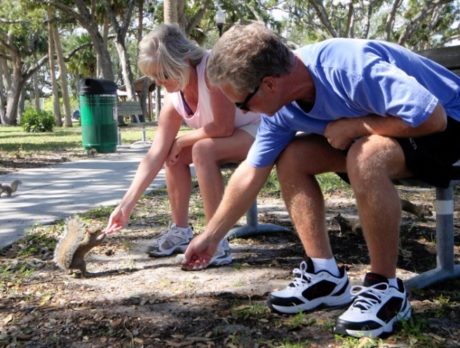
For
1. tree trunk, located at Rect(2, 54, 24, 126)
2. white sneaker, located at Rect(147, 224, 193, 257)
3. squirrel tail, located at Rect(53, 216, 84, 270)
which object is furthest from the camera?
tree trunk, located at Rect(2, 54, 24, 126)

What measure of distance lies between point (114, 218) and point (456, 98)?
5.14ft

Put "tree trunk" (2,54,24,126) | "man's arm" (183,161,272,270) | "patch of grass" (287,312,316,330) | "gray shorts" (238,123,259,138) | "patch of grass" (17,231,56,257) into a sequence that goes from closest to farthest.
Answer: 1. "patch of grass" (287,312,316,330)
2. "man's arm" (183,161,272,270)
3. "gray shorts" (238,123,259,138)
4. "patch of grass" (17,231,56,257)
5. "tree trunk" (2,54,24,126)

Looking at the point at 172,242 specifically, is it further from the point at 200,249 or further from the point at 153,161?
the point at 200,249

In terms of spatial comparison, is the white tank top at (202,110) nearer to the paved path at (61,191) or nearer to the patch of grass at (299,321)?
the patch of grass at (299,321)

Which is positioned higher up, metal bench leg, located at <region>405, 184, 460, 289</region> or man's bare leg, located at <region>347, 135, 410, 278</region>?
man's bare leg, located at <region>347, 135, 410, 278</region>

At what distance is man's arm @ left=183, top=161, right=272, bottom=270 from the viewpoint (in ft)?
7.35

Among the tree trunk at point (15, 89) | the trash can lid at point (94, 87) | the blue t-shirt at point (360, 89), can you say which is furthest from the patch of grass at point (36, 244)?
the tree trunk at point (15, 89)

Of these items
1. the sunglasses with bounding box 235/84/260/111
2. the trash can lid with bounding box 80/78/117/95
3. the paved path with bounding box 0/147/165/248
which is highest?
the trash can lid with bounding box 80/78/117/95

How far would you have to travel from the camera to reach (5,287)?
2.73 meters

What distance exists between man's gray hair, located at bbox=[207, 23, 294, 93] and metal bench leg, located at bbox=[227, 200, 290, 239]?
1669mm

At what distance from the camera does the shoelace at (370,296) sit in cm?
202

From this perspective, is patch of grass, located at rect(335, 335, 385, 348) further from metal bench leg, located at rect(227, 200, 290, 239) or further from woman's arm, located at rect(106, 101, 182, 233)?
metal bench leg, located at rect(227, 200, 290, 239)

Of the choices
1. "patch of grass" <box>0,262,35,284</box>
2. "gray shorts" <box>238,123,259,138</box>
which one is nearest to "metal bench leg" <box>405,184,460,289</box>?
"gray shorts" <box>238,123,259,138</box>

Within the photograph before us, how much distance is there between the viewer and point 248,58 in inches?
74.9
